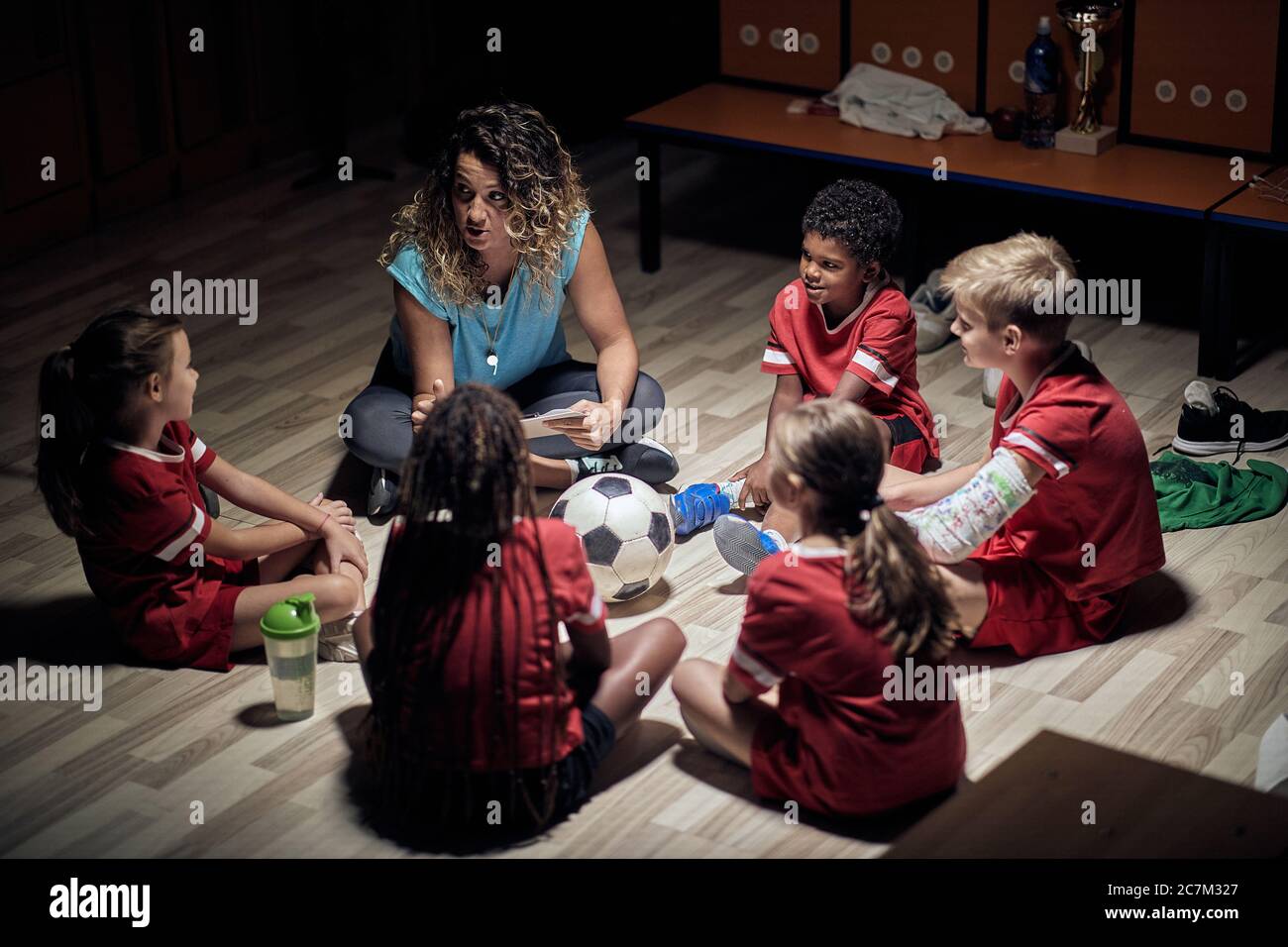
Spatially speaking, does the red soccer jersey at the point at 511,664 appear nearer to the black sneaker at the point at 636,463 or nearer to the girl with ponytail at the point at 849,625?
the girl with ponytail at the point at 849,625

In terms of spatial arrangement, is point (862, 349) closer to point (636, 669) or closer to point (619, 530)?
point (619, 530)

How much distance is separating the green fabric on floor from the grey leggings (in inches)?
45.5

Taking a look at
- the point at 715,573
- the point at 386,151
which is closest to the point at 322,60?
the point at 386,151

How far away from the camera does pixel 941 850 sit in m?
2.60

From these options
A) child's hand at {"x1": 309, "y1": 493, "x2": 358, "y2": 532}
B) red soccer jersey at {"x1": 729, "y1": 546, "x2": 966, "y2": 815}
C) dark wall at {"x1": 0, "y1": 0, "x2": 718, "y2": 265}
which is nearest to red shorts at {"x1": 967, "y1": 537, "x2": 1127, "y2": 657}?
red soccer jersey at {"x1": 729, "y1": 546, "x2": 966, "y2": 815}

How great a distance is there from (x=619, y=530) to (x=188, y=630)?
0.84 meters

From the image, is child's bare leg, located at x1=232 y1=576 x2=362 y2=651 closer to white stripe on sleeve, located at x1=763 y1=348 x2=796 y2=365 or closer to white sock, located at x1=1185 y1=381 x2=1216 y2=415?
white stripe on sleeve, located at x1=763 y1=348 x2=796 y2=365

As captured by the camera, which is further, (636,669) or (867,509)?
(636,669)

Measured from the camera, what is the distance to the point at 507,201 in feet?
11.7

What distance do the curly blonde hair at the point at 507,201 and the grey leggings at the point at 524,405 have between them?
0.27 m

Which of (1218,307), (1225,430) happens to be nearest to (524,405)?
(1225,430)

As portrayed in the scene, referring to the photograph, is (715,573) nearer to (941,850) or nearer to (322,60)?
(941,850)

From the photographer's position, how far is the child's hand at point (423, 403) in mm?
3490

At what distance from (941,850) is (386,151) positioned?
4.25m
